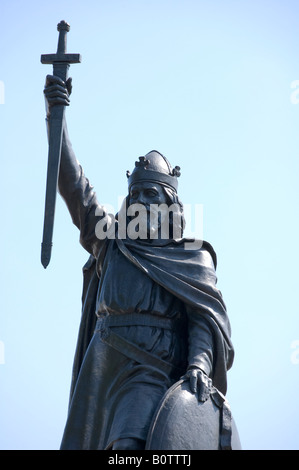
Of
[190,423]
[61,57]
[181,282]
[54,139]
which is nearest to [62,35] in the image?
[61,57]

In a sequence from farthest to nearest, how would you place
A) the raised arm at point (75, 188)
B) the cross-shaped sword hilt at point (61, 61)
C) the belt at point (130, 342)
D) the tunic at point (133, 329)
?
the cross-shaped sword hilt at point (61, 61), the raised arm at point (75, 188), the belt at point (130, 342), the tunic at point (133, 329)

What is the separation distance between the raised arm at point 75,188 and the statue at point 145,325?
0.04 ft

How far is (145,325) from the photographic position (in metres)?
11.2

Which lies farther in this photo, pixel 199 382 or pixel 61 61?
pixel 61 61

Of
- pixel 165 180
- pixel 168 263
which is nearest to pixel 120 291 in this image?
pixel 168 263

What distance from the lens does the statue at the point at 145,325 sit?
1042 centimetres

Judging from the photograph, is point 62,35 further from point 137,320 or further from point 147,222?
point 137,320

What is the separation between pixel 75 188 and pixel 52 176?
56 centimetres

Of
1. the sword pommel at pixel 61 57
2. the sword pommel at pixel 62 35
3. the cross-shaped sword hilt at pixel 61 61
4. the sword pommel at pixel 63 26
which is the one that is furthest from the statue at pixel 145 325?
the sword pommel at pixel 63 26

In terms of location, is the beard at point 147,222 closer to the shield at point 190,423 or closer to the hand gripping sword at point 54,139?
the hand gripping sword at point 54,139

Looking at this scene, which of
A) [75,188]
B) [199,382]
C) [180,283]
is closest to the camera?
[199,382]

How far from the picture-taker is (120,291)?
1138 cm

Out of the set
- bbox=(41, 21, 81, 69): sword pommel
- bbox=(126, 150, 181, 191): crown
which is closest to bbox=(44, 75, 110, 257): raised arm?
bbox=(41, 21, 81, 69): sword pommel
